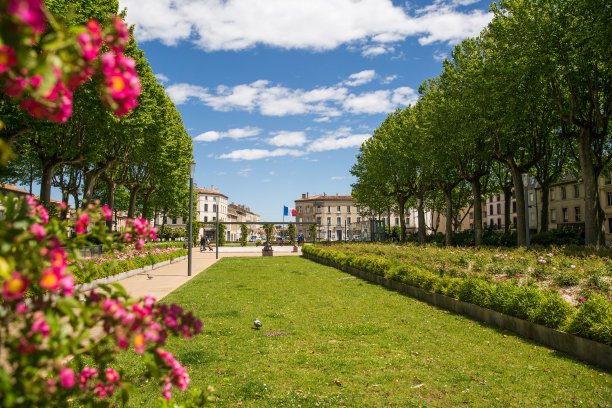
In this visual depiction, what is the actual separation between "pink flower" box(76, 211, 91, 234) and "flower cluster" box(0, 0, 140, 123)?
0.95 meters

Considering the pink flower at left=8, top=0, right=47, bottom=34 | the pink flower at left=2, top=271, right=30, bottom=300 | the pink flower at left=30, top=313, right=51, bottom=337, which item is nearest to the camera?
the pink flower at left=8, top=0, right=47, bottom=34

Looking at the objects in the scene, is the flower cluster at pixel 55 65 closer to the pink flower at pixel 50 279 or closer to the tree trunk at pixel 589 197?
the pink flower at pixel 50 279

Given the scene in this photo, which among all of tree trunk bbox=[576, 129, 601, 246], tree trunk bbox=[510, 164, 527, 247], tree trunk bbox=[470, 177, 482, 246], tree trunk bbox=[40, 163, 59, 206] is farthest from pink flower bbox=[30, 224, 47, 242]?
tree trunk bbox=[470, 177, 482, 246]

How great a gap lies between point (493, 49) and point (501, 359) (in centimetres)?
2194

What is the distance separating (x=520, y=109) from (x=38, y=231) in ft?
84.3

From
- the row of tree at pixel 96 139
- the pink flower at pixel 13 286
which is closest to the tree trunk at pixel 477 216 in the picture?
the row of tree at pixel 96 139

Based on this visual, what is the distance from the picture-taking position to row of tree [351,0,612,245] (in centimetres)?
2064

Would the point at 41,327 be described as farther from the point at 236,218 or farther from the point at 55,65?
the point at 236,218

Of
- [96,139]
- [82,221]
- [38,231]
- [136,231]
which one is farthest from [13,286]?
[96,139]

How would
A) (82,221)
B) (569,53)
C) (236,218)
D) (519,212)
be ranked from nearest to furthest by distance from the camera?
(82,221), (569,53), (519,212), (236,218)

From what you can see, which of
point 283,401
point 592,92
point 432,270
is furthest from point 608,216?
point 283,401

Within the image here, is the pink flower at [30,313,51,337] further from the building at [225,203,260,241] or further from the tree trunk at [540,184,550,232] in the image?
the building at [225,203,260,241]

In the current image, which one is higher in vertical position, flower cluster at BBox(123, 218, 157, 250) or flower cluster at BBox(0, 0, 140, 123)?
flower cluster at BBox(0, 0, 140, 123)

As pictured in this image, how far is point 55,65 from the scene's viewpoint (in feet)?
4.33
